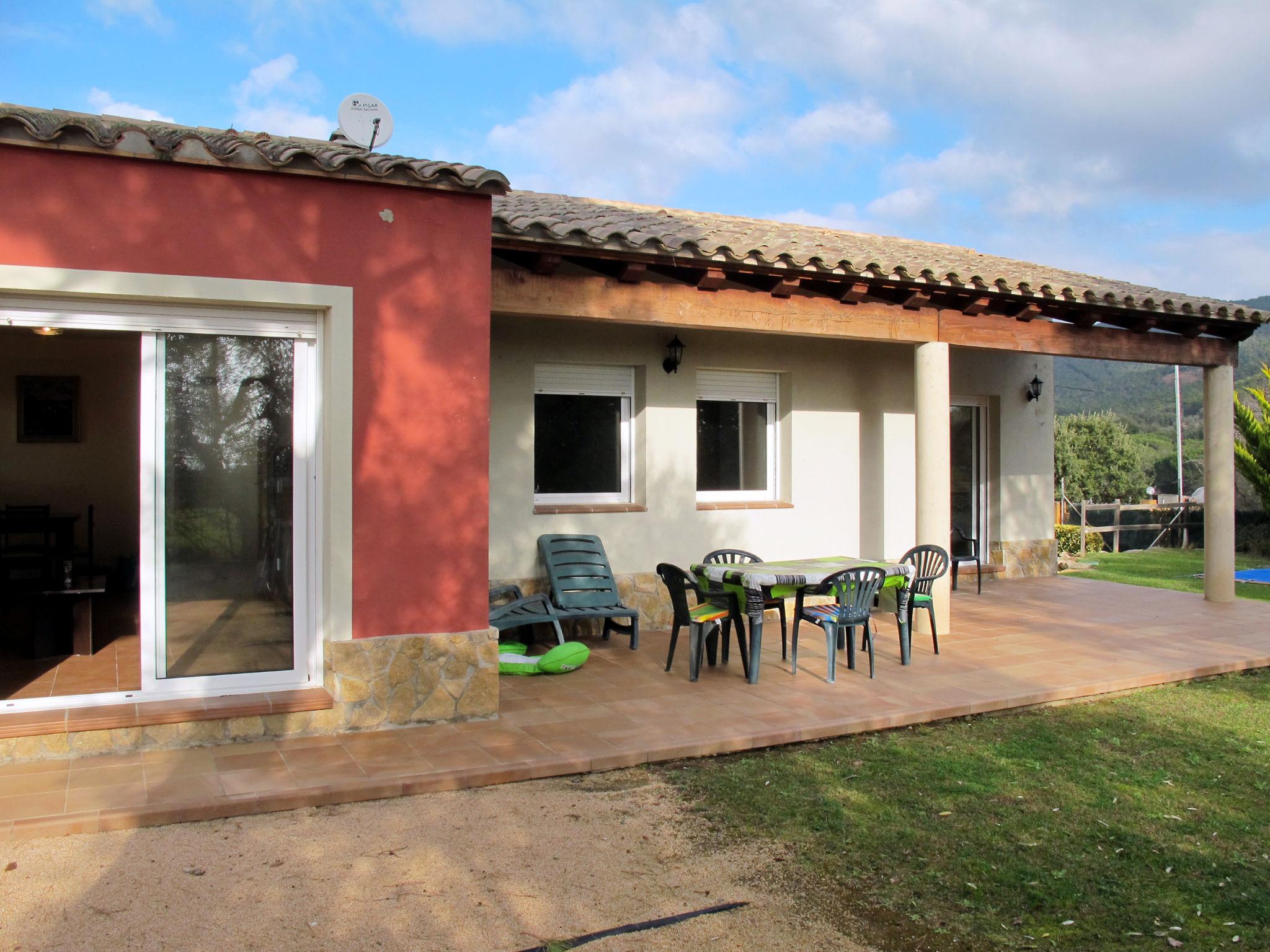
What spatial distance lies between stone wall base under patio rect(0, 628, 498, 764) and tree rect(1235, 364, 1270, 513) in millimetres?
16710

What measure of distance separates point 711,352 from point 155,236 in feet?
18.3

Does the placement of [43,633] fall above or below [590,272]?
below

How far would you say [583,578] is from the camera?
28.0 ft

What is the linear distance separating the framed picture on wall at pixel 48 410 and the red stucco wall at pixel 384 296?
723 centimetres

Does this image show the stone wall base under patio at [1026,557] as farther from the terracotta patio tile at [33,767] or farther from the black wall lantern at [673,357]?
the terracotta patio tile at [33,767]

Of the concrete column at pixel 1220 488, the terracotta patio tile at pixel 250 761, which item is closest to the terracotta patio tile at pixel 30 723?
the terracotta patio tile at pixel 250 761

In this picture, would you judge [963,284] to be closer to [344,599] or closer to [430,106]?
[344,599]

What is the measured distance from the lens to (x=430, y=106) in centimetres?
1141

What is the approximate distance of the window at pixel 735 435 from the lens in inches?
390

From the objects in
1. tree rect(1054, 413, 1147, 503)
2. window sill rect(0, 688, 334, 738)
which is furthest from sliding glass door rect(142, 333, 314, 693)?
tree rect(1054, 413, 1147, 503)

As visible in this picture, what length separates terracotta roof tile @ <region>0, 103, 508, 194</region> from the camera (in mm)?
4914

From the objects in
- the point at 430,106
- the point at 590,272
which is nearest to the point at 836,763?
the point at 590,272

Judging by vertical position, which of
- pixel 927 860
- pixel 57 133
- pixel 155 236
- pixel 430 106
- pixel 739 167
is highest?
pixel 739 167

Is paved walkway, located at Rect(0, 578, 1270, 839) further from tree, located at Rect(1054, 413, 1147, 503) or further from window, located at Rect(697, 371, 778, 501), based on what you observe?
tree, located at Rect(1054, 413, 1147, 503)
